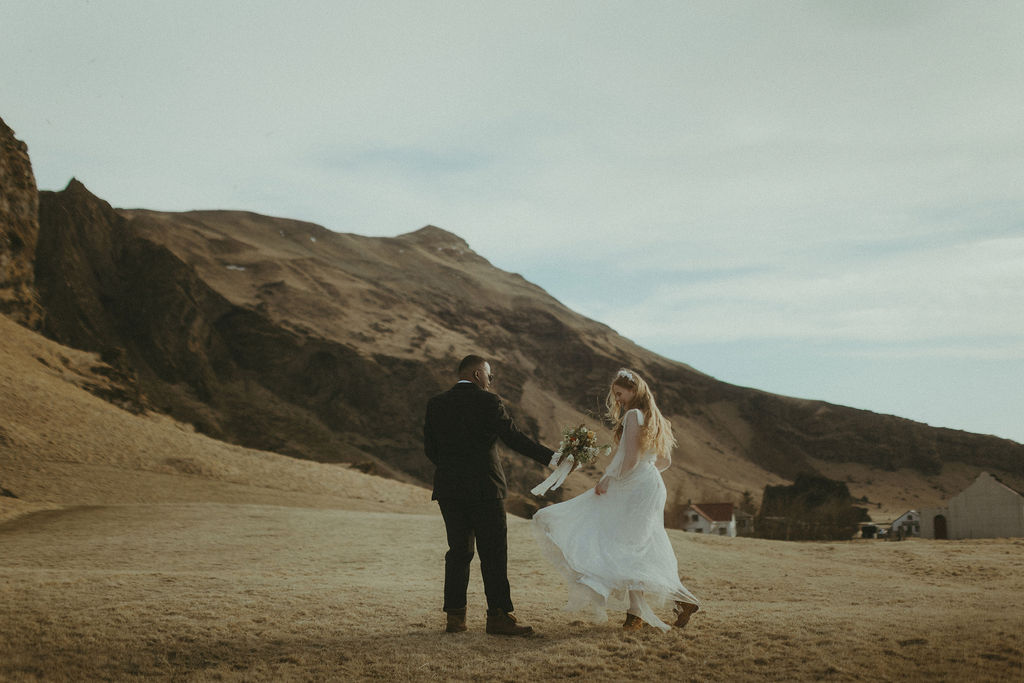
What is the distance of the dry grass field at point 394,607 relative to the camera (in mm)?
6223

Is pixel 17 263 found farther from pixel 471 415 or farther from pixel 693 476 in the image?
pixel 693 476

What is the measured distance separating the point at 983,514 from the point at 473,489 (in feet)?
131

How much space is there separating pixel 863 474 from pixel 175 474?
8592 centimetres

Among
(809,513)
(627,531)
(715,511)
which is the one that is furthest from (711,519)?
(627,531)

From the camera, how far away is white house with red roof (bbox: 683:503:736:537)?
2174 inches

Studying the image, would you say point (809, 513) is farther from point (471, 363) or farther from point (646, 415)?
point (471, 363)

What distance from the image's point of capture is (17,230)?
51.8m

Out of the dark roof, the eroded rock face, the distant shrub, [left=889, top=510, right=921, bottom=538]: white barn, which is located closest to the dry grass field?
the distant shrub

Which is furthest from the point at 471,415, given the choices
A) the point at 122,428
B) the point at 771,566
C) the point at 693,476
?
the point at 693,476

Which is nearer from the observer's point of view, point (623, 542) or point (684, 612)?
point (623, 542)

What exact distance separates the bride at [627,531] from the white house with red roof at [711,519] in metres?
49.4

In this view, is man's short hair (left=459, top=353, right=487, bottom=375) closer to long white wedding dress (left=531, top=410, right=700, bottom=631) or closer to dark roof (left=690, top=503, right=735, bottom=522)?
long white wedding dress (left=531, top=410, right=700, bottom=631)

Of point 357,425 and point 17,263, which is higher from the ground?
point 17,263

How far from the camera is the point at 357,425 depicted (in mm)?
74500
